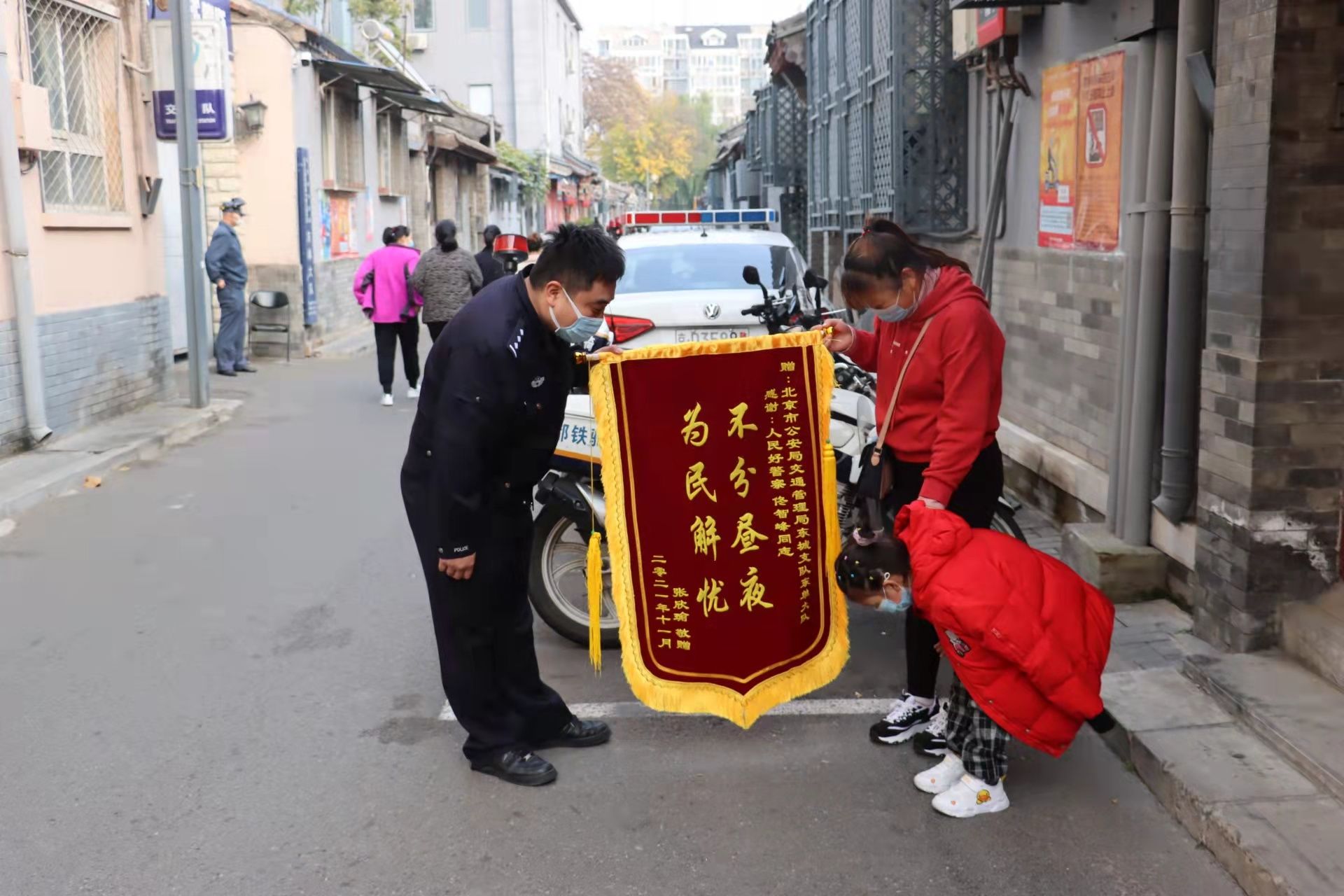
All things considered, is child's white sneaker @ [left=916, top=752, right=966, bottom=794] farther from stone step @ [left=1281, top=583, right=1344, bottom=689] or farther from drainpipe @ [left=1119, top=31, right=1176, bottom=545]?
drainpipe @ [left=1119, top=31, right=1176, bottom=545]

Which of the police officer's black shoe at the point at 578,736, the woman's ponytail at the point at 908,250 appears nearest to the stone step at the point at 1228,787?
the woman's ponytail at the point at 908,250

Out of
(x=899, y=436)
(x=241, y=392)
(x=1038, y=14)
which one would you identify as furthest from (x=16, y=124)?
(x=899, y=436)

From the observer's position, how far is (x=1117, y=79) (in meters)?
6.63

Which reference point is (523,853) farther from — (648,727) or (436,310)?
(436,310)

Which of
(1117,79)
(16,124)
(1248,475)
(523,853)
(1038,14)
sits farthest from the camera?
(16,124)

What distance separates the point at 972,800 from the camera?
4.06 m

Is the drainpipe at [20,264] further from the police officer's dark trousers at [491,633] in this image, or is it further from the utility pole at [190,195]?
the police officer's dark trousers at [491,633]

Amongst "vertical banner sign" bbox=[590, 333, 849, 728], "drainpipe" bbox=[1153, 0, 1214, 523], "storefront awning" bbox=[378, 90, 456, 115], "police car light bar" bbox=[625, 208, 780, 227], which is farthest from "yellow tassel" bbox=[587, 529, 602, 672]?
"storefront awning" bbox=[378, 90, 456, 115]

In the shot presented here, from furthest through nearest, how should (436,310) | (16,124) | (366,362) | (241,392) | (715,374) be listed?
(366,362) < (241,392) < (436,310) < (16,124) < (715,374)

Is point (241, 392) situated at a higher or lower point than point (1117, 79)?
lower

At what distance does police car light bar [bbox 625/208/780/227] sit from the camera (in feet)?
49.9

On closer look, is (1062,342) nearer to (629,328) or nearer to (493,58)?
(629,328)

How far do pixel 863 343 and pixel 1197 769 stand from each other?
1773mm

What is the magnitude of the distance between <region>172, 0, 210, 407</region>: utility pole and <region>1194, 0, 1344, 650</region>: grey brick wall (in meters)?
9.36
